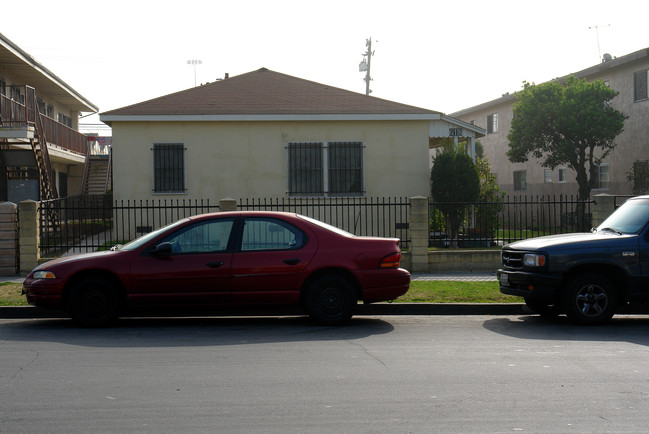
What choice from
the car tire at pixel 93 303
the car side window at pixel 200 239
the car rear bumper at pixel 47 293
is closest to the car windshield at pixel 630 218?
the car side window at pixel 200 239

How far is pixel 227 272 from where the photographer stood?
372 inches

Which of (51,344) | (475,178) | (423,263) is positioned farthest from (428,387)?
(475,178)

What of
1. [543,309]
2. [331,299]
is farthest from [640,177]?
[331,299]

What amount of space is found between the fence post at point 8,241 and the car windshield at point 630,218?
11.2 meters

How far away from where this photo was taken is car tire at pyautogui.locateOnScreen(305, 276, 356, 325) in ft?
31.4

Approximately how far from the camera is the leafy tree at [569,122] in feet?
87.4

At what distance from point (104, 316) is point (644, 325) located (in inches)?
283

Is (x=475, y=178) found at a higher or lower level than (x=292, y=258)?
higher

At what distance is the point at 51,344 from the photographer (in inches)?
331

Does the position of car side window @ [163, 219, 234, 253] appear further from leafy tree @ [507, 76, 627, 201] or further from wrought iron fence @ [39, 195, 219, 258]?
leafy tree @ [507, 76, 627, 201]

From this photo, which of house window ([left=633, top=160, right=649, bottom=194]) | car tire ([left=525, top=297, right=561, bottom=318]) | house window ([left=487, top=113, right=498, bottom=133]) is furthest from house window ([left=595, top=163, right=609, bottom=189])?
car tire ([left=525, top=297, right=561, bottom=318])

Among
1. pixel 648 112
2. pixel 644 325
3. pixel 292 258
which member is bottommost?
pixel 644 325

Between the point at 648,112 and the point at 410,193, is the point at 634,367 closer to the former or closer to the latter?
the point at 410,193

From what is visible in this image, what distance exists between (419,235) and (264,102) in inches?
282
